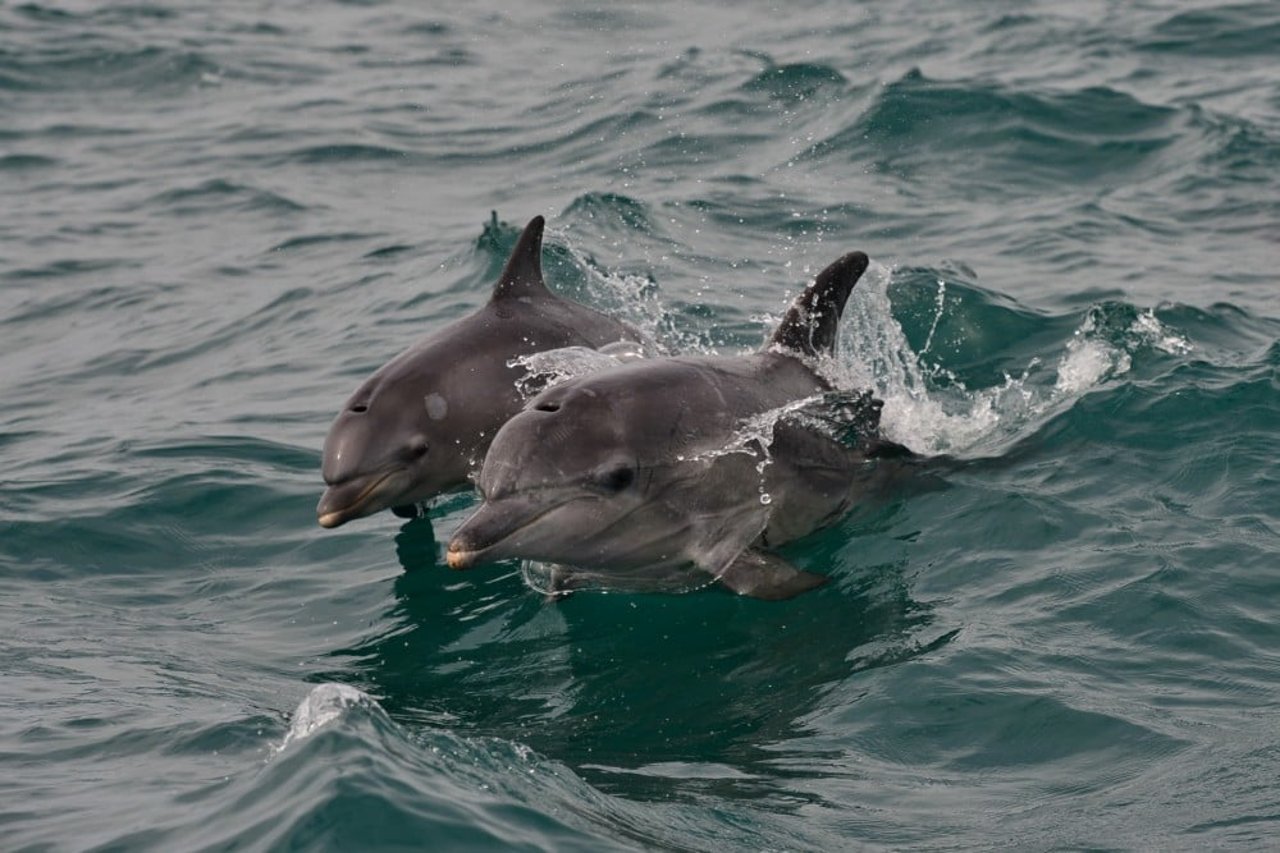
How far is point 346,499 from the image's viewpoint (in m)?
8.78

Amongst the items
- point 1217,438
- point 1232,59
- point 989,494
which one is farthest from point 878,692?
point 1232,59

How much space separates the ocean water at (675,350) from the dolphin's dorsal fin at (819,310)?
38.1 inches

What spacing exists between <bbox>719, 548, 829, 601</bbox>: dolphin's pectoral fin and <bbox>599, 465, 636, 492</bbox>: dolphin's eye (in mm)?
670

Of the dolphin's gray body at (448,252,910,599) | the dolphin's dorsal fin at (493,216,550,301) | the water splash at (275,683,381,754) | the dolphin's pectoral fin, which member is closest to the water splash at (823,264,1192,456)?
the dolphin's gray body at (448,252,910,599)

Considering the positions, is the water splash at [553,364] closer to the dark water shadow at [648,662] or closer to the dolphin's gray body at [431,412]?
the dolphin's gray body at [431,412]

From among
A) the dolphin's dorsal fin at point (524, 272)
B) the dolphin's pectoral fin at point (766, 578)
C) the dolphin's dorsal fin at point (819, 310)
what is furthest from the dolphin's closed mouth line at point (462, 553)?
the dolphin's dorsal fin at point (524, 272)

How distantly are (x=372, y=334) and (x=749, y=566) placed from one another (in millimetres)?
6472

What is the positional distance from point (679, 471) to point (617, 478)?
1.31 feet

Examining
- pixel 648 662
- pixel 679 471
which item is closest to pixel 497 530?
pixel 679 471

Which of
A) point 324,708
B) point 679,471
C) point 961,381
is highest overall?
point 679,471

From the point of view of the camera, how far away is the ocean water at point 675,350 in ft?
22.2

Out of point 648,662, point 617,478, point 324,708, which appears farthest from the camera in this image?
point 648,662

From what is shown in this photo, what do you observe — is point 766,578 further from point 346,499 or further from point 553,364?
point 346,499

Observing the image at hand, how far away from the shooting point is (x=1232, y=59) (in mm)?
20469
